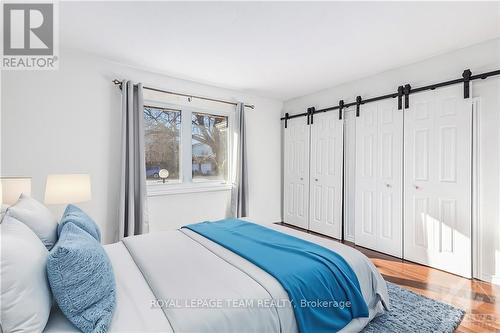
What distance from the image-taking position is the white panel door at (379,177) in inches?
129

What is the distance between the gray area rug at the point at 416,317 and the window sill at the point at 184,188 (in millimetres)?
2744

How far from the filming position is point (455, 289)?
246cm

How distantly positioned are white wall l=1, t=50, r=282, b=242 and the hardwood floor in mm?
2685

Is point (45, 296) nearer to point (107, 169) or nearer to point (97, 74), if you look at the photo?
point (107, 169)

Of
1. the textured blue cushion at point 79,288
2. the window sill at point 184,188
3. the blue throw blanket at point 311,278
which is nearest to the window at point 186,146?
the window sill at point 184,188

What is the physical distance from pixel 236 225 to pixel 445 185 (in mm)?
2426

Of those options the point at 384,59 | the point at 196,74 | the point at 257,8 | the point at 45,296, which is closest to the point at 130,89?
the point at 196,74

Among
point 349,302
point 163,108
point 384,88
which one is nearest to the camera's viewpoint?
point 349,302

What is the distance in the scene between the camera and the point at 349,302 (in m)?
1.62

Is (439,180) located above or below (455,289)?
above

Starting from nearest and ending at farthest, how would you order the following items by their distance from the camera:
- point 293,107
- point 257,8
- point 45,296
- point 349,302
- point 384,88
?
point 45,296, point 349,302, point 257,8, point 384,88, point 293,107

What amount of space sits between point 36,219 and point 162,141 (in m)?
2.36

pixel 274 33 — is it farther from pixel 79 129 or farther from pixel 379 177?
pixel 79 129

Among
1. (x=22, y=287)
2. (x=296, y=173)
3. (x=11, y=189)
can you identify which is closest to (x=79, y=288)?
(x=22, y=287)
